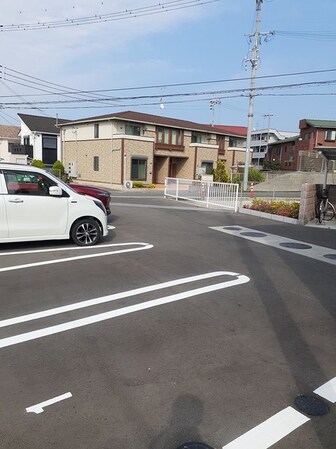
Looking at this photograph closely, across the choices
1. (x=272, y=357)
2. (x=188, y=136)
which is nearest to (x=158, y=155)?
(x=188, y=136)

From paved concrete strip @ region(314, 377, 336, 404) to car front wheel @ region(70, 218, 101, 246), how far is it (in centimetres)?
597

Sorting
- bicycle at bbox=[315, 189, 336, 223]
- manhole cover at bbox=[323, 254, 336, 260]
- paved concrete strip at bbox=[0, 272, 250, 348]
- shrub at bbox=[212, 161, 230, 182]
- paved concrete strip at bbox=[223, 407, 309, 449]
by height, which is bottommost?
manhole cover at bbox=[323, 254, 336, 260]

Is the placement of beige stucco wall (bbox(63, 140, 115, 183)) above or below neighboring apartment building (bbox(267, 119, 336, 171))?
below

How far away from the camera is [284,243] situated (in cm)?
937

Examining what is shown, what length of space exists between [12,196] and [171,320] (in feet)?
14.9

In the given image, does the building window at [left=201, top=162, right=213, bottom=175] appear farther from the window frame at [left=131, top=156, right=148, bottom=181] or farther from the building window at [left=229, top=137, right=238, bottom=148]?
the window frame at [left=131, top=156, right=148, bottom=181]

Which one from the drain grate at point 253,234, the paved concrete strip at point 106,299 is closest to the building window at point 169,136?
the drain grate at point 253,234

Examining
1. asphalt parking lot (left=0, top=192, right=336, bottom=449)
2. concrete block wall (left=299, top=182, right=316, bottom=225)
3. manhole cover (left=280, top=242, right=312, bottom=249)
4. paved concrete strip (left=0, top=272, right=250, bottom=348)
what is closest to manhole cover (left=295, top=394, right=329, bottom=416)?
asphalt parking lot (left=0, top=192, right=336, bottom=449)

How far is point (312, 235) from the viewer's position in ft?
34.8

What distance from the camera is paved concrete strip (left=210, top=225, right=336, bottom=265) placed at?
8.14 meters

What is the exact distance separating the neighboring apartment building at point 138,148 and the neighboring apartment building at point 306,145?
820 centimetres

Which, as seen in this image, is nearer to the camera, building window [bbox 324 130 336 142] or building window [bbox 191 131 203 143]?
building window [bbox 191 131 203 143]

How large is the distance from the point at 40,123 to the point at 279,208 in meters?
35.9

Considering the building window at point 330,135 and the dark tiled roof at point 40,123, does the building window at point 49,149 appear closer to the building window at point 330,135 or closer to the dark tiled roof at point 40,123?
the dark tiled roof at point 40,123
